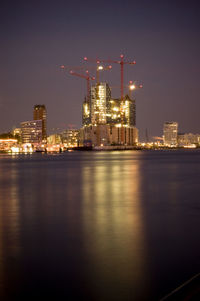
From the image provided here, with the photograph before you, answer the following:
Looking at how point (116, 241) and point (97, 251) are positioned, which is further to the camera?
point (116, 241)

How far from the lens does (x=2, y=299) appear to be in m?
4.56

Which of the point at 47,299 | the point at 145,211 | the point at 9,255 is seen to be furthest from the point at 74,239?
the point at 145,211

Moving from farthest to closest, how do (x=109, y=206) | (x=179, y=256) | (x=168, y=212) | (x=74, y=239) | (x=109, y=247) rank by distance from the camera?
(x=109, y=206) < (x=168, y=212) < (x=74, y=239) < (x=109, y=247) < (x=179, y=256)

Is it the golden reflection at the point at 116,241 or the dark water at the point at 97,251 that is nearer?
the dark water at the point at 97,251

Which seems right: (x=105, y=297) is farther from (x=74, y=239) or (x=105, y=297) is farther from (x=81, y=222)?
(x=81, y=222)

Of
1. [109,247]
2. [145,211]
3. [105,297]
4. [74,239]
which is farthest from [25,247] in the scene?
[145,211]

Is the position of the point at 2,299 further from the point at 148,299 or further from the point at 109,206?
the point at 109,206

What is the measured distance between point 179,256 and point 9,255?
3.12 meters

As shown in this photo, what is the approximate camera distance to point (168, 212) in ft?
37.9

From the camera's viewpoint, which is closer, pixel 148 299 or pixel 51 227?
pixel 148 299

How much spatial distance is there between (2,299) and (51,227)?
4.50 meters

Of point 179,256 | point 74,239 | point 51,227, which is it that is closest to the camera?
point 179,256

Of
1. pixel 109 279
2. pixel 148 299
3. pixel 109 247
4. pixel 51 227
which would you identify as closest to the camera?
pixel 148 299

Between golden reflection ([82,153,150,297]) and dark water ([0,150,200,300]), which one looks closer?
dark water ([0,150,200,300])
